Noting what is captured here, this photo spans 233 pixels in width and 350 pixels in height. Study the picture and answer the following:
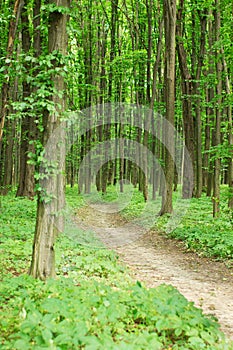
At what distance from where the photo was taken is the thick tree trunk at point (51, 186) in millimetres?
5535

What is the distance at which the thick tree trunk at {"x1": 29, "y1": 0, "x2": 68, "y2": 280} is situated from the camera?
218 inches

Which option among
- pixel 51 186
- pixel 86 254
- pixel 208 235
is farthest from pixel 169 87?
pixel 51 186

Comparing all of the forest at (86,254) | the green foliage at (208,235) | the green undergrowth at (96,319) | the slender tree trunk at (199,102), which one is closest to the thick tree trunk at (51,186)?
the forest at (86,254)

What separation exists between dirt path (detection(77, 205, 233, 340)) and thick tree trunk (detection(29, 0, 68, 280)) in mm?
2177

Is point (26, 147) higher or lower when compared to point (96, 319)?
higher

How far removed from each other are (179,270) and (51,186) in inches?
152

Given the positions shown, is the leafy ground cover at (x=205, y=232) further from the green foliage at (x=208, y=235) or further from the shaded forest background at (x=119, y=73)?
the shaded forest background at (x=119, y=73)

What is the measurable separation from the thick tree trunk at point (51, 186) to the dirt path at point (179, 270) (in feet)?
7.14

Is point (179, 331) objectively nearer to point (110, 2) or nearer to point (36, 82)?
point (36, 82)

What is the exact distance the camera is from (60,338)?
10.9 ft

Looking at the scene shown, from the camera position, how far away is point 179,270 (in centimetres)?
796

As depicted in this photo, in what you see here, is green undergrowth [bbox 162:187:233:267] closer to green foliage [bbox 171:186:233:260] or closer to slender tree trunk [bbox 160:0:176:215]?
green foliage [bbox 171:186:233:260]

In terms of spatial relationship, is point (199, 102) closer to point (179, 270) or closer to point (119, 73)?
point (119, 73)

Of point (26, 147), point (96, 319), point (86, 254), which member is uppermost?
point (26, 147)
